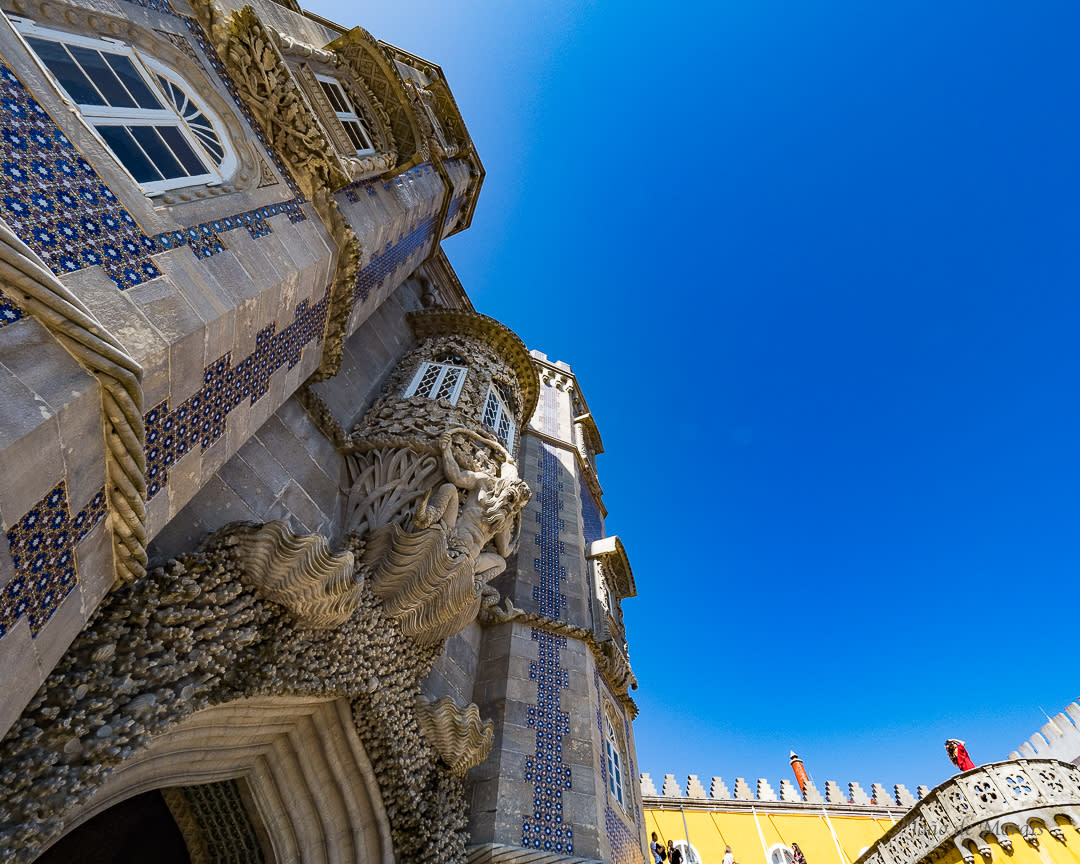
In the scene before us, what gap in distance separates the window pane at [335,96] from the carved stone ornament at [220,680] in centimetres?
694

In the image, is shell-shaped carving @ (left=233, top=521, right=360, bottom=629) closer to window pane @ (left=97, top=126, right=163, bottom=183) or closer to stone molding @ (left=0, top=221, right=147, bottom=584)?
stone molding @ (left=0, top=221, right=147, bottom=584)

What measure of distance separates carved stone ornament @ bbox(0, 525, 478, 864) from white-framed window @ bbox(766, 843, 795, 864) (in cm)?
1694

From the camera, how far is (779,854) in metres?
17.5

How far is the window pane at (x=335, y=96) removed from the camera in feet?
26.5

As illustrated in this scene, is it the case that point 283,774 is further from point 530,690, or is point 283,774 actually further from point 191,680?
point 530,690

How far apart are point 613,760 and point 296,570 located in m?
6.05

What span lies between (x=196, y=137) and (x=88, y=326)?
8.95 feet

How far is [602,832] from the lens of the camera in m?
6.29

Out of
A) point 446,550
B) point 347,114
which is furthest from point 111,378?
point 347,114

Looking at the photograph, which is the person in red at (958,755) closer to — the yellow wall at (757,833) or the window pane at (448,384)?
the yellow wall at (757,833)

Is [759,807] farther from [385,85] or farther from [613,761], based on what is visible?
[385,85]

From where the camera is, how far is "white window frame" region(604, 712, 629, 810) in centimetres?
761

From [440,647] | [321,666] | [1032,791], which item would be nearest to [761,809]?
[1032,791]

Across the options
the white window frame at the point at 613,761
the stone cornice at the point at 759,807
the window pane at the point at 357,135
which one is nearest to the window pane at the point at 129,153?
the window pane at the point at 357,135
